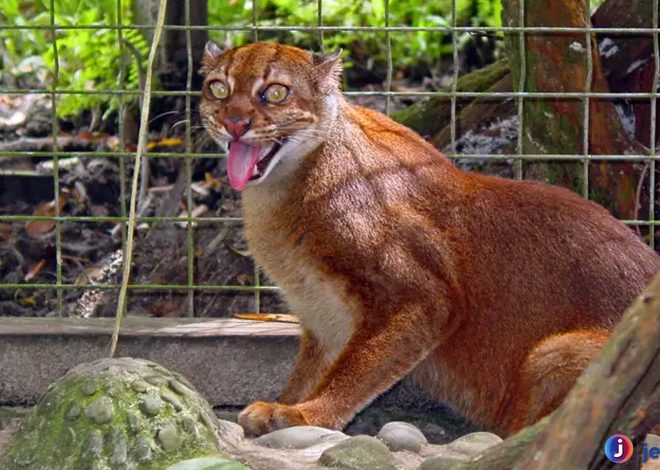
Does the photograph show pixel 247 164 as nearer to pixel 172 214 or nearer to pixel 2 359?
pixel 2 359

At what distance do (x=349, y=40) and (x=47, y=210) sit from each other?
2426 millimetres

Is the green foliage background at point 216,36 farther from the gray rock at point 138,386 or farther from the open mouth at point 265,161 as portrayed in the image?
the gray rock at point 138,386

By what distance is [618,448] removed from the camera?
3023mm

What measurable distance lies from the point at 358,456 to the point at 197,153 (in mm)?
2160

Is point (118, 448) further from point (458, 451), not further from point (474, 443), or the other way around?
point (474, 443)

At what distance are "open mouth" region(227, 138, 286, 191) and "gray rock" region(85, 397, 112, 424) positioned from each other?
3.86 feet

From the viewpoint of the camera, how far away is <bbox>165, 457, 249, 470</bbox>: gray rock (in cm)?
363

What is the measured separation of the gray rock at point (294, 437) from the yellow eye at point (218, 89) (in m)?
1.34

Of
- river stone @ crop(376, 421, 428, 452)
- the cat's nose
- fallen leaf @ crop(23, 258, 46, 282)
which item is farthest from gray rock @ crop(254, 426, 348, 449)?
fallen leaf @ crop(23, 258, 46, 282)

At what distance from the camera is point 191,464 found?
3.66 m

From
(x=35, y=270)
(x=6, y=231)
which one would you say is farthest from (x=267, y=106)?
(x=6, y=231)

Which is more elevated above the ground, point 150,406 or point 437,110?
point 437,110

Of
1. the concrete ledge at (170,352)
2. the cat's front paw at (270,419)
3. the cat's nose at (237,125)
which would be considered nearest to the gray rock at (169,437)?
the cat's front paw at (270,419)

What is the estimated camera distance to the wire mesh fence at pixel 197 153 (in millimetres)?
5434
